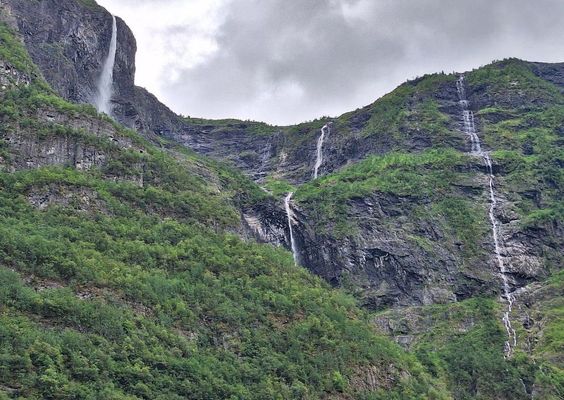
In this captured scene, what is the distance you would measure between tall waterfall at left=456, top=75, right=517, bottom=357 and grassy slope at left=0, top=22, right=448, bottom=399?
1493cm

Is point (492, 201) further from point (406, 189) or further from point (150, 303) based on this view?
point (150, 303)

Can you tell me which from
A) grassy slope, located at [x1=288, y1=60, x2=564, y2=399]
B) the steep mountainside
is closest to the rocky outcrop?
the steep mountainside

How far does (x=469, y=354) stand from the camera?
71375 millimetres

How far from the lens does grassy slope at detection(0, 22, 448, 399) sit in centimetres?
4328

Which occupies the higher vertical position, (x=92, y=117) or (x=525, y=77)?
(x=525, y=77)

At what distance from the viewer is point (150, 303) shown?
52.2m

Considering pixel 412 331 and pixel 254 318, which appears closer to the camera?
pixel 254 318

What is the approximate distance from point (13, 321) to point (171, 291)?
14660mm

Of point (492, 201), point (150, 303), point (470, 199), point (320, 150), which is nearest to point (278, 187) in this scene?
point (320, 150)

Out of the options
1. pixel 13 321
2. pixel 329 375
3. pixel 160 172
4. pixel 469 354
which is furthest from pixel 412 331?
pixel 13 321

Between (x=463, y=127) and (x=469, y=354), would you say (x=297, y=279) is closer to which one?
(x=469, y=354)

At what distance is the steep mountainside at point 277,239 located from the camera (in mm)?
48344

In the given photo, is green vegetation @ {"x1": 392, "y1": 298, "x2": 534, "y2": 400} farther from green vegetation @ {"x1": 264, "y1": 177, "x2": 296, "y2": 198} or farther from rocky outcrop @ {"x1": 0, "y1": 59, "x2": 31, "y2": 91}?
rocky outcrop @ {"x1": 0, "y1": 59, "x2": 31, "y2": 91}

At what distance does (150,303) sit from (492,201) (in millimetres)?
56707
